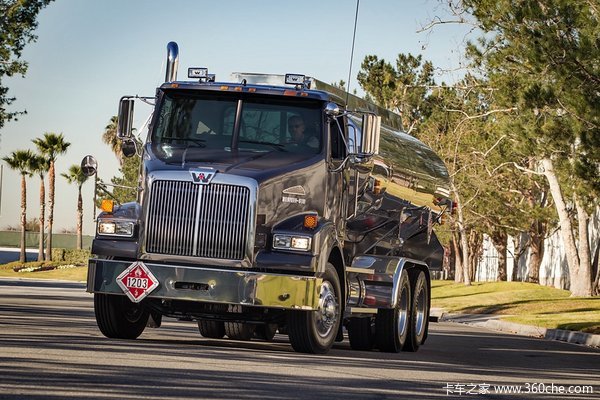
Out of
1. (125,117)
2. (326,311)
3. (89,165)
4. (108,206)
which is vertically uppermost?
(125,117)

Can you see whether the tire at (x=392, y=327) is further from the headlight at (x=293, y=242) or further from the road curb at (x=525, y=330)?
the road curb at (x=525, y=330)

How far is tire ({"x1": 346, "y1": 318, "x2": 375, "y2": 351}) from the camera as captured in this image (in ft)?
61.0

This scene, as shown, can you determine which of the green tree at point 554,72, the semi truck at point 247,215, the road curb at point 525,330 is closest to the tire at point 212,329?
the semi truck at point 247,215

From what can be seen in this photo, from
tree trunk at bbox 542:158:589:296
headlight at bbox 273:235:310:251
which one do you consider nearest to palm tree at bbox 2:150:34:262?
tree trunk at bbox 542:158:589:296

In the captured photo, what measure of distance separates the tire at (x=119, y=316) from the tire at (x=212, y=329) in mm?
2485

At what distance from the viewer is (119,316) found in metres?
16.1

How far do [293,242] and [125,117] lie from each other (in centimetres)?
273

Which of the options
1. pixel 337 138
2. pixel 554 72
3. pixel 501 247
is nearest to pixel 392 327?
pixel 337 138

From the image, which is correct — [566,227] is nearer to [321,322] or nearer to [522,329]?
[522,329]

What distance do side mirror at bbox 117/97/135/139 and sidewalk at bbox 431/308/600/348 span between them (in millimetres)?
9828

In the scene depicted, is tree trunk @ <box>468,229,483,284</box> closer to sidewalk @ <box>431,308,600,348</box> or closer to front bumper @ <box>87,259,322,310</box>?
sidewalk @ <box>431,308,600,348</box>

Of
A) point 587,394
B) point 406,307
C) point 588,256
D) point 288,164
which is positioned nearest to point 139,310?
point 288,164

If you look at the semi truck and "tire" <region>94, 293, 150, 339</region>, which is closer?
the semi truck

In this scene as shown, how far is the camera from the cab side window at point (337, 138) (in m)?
16.1
